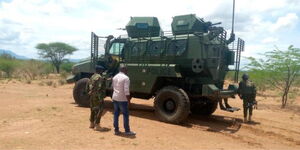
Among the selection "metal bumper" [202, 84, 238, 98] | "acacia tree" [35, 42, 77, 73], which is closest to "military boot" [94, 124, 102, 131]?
"metal bumper" [202, 84, 238, 98]

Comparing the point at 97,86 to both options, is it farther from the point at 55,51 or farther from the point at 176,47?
the point at 55,51

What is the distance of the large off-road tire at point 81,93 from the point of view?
37.0 ft

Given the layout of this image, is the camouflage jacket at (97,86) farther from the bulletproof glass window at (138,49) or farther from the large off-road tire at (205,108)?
the large off-road tire at (205,108)

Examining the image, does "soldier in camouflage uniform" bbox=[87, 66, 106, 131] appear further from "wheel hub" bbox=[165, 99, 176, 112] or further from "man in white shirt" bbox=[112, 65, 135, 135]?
"wheel hub" bbox=[165, 99, 176, 112]

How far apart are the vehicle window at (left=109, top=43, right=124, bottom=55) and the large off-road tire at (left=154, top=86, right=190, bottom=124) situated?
2.34 metres

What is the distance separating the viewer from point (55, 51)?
169ft

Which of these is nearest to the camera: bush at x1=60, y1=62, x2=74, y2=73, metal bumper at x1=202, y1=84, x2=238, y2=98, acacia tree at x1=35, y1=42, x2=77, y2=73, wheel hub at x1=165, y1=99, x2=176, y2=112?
metal bumper at x1=202, y1=84, x2=238, y2=98

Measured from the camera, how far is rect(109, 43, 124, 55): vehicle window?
35.7 feet

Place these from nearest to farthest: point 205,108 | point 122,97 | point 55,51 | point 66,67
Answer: point 122,97
point 205,108
point 66,67
point 55,51

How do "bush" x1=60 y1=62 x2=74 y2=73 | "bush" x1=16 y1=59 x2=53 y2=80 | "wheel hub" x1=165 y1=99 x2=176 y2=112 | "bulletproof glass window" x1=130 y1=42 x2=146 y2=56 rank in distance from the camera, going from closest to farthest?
"wheel hub" x1=165 y1=99 x2=176 y2=112 < "bulletproof glass window" x1=130 y1=42 x2=146 y2=56 < "bush" x1=16 y1=59 x2=53 y2=80 < "bush" x1=60 y1=62 x2=74 y2=73

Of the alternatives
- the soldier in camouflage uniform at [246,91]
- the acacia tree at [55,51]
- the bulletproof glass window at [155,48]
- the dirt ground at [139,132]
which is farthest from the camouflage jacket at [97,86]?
the acacia tree at [55,51]

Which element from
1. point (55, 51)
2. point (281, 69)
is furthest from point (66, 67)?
point (281, 69)

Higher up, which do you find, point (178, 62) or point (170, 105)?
point (178, 62)

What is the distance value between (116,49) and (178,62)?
8.61 ft
